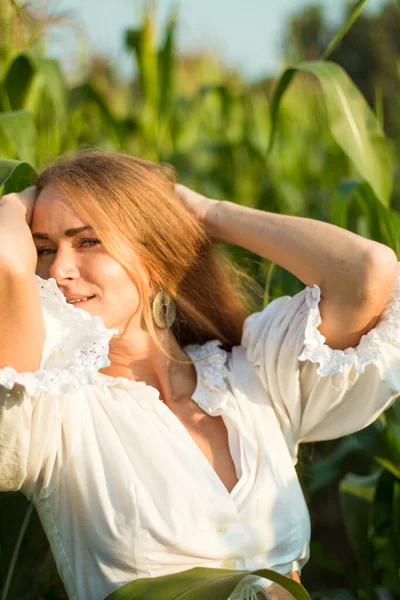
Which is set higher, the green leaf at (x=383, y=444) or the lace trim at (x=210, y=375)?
the lace trim at (x=210, y=375)

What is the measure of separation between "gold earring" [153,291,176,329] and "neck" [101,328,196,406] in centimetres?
2

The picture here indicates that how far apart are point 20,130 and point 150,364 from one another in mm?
575

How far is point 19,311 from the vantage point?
3.87 ft

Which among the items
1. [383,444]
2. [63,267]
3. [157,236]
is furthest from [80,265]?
[383,444]

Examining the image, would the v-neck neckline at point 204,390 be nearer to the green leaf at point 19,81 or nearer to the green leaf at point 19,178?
the green leaf at point 19,178

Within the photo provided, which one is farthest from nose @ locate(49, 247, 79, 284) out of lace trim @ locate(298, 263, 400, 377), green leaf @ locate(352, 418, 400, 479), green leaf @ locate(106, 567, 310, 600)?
green leaf @ locate(352, 418, 400, 479)

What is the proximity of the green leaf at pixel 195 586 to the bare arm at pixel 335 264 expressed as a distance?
1.55 feet

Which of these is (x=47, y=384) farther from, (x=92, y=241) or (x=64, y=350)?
(x=92, y=241)

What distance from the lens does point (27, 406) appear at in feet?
3.85

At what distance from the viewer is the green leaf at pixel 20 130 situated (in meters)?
1.62

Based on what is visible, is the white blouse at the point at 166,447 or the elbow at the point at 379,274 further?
the elbow at the point at 379,274

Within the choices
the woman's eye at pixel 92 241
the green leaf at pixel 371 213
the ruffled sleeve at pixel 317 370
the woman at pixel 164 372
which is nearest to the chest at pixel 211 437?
the woman at pixel 164 372

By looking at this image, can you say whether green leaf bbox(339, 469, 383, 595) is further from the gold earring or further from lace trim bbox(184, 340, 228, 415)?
the gold earring

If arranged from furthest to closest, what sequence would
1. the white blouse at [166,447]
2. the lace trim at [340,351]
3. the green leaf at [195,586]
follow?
the lace trim at [340,351]
the white blouse at [166,447]
the green leaf at [195,586]
